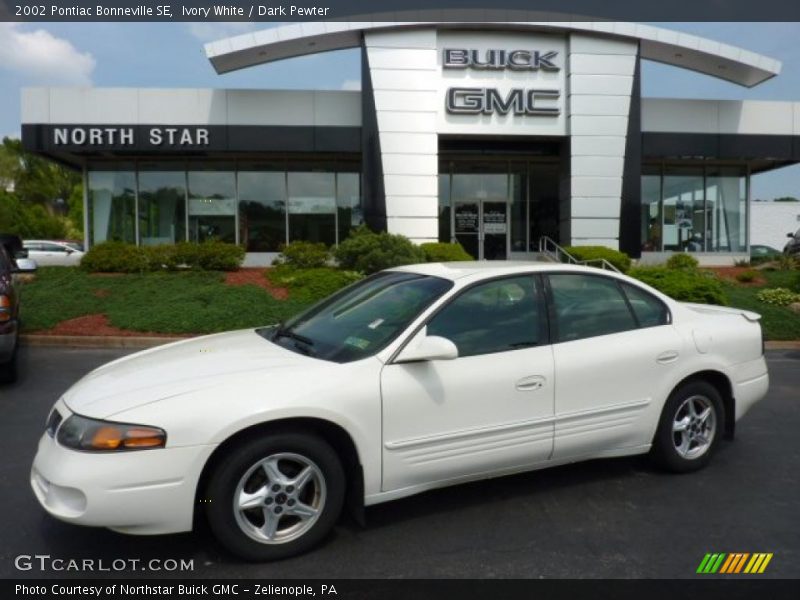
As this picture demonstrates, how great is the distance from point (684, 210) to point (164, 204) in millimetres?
16872

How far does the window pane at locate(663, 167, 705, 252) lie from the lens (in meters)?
22.7

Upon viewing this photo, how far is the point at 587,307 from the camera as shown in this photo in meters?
4.59

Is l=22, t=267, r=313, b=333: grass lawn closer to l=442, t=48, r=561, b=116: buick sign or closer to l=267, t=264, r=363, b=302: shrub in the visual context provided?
l=267, t=264, r=363, b=302: shrub

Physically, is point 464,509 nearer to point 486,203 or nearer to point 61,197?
point 486,203

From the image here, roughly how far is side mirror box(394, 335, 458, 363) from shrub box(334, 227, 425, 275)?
37.6ft

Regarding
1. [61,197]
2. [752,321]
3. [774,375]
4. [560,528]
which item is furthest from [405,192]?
[61,197]

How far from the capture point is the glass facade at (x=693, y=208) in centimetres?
2266

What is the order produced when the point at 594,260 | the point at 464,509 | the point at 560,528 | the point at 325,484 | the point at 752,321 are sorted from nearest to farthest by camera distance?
the point at 325,484 → the point at 560,528 → the point at 464,509 → the point at 752,321 → the point at 594,260

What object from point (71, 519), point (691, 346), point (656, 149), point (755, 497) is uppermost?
point (656, 149)

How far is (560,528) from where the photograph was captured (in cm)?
395

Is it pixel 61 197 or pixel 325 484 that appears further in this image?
pixel 61 197

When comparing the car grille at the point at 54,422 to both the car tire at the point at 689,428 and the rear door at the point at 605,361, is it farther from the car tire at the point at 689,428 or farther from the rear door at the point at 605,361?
the car tire at the point at 689,428

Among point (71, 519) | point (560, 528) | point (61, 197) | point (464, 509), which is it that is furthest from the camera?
point (61, 197)

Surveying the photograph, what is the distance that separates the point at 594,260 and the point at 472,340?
13937 mm
